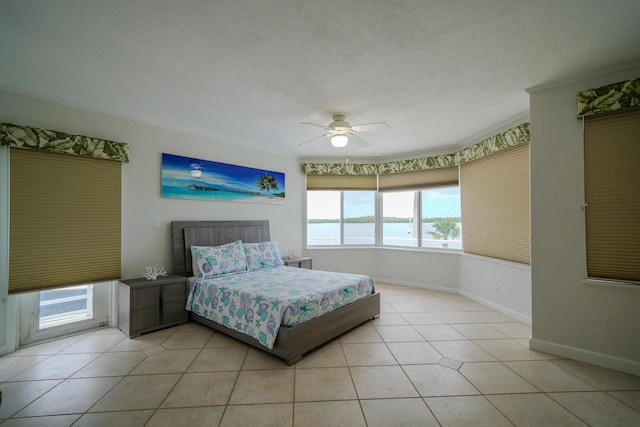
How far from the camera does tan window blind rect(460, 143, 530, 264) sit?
3490 mm

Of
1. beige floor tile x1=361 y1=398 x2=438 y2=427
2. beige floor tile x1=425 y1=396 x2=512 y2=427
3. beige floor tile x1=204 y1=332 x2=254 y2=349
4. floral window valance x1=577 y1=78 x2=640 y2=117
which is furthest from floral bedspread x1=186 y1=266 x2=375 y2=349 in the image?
floral window valance x1=577 y1=78 x2=640 y2=117

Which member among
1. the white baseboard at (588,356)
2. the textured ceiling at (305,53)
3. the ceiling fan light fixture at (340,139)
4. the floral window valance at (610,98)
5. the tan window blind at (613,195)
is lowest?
the white baseboard at (588,356)

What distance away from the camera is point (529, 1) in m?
1.64

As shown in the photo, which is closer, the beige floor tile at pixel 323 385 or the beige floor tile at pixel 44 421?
the beige floor tile at pixel 44 421

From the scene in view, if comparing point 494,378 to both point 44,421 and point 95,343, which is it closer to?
point 44,421

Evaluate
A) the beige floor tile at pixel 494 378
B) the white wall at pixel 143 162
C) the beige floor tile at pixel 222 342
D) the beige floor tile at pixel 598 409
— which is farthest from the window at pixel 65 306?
the beige floor tile at pixel 598 409

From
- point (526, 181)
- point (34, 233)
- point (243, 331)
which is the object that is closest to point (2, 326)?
point (34, 233)

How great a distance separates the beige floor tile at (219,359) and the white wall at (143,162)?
164cm

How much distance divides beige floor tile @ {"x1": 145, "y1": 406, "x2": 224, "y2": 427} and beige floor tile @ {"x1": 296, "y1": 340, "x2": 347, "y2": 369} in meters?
0.81

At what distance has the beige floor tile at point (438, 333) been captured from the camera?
302 cm

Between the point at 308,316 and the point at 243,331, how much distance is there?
0.72m

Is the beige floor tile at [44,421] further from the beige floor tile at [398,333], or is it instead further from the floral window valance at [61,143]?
the beige floor tile at [398,333]

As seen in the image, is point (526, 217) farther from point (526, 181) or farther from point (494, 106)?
point (494, 106)

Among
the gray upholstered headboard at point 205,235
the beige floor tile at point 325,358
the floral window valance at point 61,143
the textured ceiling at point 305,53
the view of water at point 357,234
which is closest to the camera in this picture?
the textured ceiling at point 305,53
